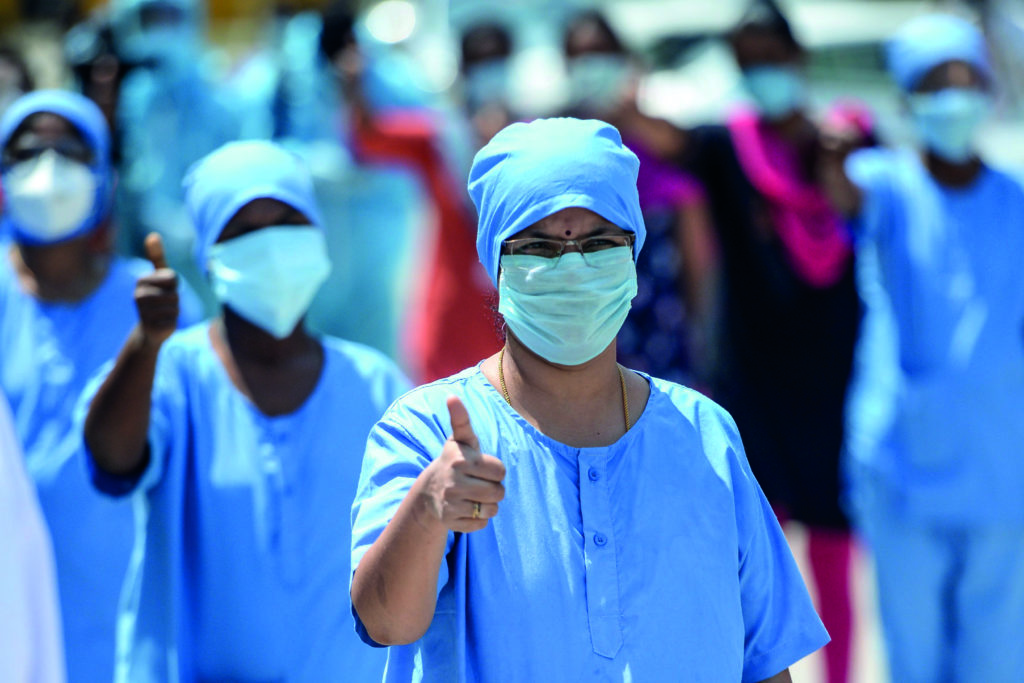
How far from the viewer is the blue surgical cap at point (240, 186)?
339 cm

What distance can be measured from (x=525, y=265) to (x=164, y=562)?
4.45 ft

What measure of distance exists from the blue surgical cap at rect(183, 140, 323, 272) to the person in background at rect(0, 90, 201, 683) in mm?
561

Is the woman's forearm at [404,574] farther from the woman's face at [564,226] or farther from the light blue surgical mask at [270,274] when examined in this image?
the light blue surgical mask at [270,274]

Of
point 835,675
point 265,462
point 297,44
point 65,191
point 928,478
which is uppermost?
point 297,44

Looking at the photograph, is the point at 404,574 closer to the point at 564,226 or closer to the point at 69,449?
the point at 564,226

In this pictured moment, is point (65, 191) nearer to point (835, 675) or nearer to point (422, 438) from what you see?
point (422, 438)

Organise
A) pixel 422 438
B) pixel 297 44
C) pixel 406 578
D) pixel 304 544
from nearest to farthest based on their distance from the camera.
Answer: pixel 406 578, pixel 422 438, pixel 304 544, pixel 297 44

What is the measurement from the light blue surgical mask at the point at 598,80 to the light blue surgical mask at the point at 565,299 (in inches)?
119

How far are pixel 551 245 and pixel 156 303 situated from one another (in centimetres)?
126

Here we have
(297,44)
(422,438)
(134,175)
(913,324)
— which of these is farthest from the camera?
(297,44)

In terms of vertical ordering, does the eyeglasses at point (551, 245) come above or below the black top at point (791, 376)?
above

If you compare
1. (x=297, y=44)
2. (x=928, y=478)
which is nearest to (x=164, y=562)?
(x=928, y=478)

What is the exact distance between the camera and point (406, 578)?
2.02 meters

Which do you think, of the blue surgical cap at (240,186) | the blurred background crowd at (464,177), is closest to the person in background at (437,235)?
the blurred background crowd at (464,177)
